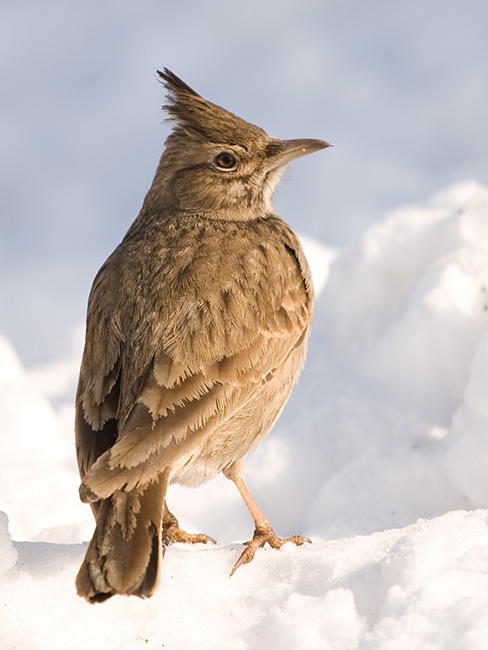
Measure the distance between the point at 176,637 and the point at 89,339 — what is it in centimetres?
181

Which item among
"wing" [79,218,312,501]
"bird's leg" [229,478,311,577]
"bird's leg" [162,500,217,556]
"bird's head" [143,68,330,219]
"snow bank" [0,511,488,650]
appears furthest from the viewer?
"bird's head" [143,68,330,219]

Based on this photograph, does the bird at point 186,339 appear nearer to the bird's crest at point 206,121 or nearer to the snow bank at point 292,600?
the bird's crest at point 206,121

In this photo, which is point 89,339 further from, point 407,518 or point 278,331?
point 407,518

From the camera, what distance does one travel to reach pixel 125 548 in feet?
12.2

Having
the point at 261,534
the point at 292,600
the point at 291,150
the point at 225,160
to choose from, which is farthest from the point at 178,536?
the point at 291,150

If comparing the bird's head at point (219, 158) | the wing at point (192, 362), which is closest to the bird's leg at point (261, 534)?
the wing at point (192, 362)

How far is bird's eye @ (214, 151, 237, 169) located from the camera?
5.60 m

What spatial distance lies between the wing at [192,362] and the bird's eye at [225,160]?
731 millimetres

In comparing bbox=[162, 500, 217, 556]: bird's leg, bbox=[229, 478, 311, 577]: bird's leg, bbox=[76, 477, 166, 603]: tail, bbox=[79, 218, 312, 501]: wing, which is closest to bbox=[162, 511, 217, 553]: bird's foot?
bbox=[162, 500, 217, 556]: bird's leg

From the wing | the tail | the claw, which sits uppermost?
the wing

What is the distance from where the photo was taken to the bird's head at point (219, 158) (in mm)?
5578

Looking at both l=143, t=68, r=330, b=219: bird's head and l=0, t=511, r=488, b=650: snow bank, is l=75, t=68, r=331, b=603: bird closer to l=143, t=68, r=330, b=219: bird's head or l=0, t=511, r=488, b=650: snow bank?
l=143, t=68, r=330, b=219: bird's head

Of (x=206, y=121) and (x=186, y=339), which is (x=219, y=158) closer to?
(x=206, y=121)

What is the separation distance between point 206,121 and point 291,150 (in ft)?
1.97
